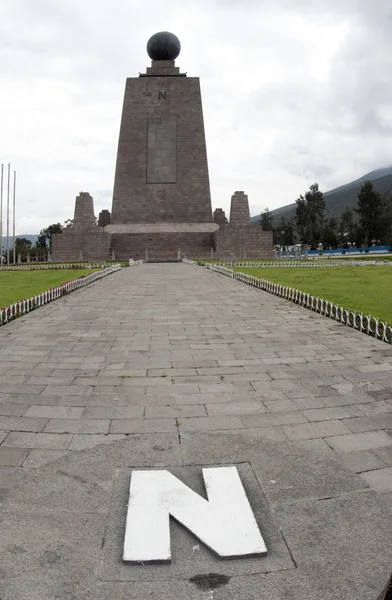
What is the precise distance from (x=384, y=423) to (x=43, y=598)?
363cm

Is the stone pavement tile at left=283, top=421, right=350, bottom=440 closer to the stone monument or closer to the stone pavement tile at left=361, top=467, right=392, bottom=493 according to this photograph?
the stone pavement tile at left=361, top=467, right=392, bottom=493

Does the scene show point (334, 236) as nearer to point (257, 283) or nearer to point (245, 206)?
point (245, 206)

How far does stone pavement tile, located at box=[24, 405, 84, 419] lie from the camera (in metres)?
5.01

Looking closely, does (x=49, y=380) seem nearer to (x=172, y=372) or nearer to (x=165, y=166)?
(x=172, y=372)

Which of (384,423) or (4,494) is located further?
(384,423)

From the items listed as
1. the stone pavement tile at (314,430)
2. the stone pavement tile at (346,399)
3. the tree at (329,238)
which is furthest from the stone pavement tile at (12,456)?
the tree at (329,238)

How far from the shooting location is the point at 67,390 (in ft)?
19.3

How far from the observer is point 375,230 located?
247 feet

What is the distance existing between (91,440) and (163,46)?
4907cm

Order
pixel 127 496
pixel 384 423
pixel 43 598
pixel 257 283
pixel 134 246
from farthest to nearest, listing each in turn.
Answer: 1. pixel 134 246
2. pixel 257 283
3. pixel 384 423
4. pixel 127 496
5. pixel 43 598

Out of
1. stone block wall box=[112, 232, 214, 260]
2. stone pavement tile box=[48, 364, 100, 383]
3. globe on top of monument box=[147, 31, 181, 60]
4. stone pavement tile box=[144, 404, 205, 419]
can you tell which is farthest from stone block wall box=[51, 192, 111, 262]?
stone pavement tile box=[144, 404, 205, 419]

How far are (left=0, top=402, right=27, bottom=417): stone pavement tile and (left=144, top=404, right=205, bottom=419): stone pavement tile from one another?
1.39 metres

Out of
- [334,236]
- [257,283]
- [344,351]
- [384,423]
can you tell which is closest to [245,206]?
[257,283]

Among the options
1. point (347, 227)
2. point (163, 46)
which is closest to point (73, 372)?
point (163, 46)
